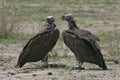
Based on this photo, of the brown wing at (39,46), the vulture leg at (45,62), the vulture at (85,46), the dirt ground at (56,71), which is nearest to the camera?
the dirt ground at (56,71)

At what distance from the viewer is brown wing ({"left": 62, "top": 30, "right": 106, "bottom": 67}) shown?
13727 mm

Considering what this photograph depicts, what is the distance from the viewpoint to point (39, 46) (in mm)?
14328

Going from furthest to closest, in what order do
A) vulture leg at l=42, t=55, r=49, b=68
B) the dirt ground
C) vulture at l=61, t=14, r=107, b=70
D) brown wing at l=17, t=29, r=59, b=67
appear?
vulture leg at l=42, t=55, r=49, b=68 → brown wing at l=17, t=29, r=59, b=67 → vulture at l=61, t=14, r=107, b=70 → the dirt ground

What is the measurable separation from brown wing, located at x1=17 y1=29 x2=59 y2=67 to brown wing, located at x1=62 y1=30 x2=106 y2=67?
1.27 feet

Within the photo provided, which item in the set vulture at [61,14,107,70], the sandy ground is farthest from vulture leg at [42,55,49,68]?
vulture at [61,14,107,70]

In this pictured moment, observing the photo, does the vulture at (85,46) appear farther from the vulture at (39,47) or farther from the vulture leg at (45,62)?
the vulture leg at (45,62)

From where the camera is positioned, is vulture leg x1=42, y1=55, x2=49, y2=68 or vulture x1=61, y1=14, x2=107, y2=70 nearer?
vulture x1=61, y1=14, x2=107, y2=70

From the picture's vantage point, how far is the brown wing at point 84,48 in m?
13.7

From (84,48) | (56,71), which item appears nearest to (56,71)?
(56,71)

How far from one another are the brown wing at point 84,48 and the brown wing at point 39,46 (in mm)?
387

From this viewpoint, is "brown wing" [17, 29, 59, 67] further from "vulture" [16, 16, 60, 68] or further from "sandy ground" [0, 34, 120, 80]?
"sandy ground" [0, 34, 120, 80]

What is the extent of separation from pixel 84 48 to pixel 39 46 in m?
1.03

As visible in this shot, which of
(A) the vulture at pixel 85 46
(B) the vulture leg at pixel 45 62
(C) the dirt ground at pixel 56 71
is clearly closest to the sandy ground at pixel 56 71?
(C) the dirt ground at pixel 56 71

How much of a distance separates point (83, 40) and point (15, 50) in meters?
3.89
